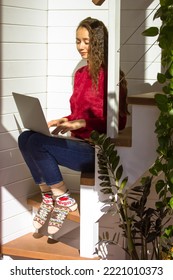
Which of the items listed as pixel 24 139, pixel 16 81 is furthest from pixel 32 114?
pixel 16 81

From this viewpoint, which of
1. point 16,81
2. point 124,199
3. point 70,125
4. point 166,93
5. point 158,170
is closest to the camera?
point 166,93

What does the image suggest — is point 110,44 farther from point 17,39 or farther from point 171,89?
point 17,39

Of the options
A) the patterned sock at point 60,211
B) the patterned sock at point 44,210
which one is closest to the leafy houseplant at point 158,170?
the patterned sock at point 60,211

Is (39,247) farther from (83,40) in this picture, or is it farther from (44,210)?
(83,40)

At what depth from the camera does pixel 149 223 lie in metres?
2.96

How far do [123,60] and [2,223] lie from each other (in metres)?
1.11

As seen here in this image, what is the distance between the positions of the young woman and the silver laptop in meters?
0.05

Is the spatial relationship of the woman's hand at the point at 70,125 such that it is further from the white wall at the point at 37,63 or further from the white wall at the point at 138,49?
the white wall at the point at 138,49

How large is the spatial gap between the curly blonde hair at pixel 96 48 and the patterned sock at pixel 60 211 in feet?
2.05

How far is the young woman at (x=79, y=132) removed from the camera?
3182mm

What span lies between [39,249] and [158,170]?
0.96 m

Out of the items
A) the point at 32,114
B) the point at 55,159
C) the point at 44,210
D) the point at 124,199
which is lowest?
the point at 44,210

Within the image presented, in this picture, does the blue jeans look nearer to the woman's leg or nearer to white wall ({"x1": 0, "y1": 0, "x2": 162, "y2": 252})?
the woman's leg

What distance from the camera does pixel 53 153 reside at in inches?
127
